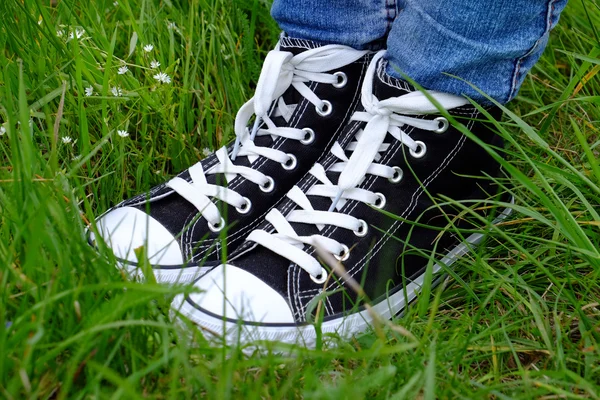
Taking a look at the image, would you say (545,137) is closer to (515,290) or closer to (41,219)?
(515,290)

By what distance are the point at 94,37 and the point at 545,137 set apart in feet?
3.62

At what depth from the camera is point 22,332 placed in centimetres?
82

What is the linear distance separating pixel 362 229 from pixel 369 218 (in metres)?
0.03

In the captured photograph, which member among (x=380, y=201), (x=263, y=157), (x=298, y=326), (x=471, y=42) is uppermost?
(x=471, y=42)

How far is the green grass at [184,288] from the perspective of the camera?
33.4 inches

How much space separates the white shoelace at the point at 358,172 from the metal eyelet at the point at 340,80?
0.09 m

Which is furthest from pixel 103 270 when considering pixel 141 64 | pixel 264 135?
pixel 141 64

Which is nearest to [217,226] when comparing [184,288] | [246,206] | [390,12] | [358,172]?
[246,206]

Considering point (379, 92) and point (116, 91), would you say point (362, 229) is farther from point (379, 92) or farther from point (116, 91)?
point (116, 91)

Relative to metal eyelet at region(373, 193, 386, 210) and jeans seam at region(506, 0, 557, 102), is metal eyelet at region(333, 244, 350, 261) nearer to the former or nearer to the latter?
metal eyelet at region(373, 193, 386, 210)

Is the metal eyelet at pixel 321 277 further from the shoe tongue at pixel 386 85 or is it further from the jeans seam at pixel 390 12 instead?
the jeans seam at pixel 390 12

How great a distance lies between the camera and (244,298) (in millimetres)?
1107

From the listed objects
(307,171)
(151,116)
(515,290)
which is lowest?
(515,290)

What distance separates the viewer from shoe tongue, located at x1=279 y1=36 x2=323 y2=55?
1369 millimetres
